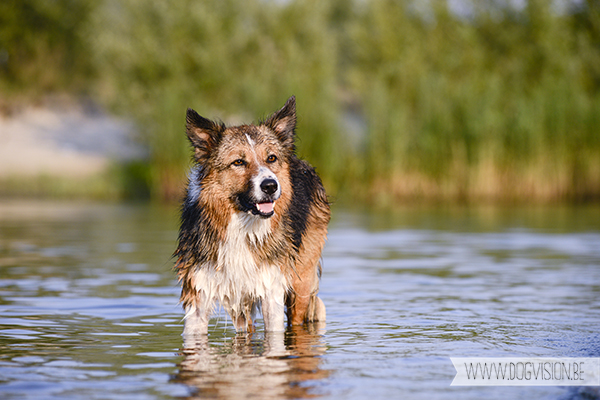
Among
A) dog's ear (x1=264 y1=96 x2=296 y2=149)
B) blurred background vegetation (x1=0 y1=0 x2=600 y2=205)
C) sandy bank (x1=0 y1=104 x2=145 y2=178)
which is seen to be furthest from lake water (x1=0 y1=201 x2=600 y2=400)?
sandy bank (x1=0 y1=104 x2=145 y2=178)

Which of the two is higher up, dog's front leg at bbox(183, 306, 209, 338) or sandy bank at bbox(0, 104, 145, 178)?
sandy bank at bbox(0, 104, 145, 178)

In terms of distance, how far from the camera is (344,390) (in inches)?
197

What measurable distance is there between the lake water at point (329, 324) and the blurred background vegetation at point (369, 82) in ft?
37.4

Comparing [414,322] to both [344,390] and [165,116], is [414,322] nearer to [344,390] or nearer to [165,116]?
[344,390]

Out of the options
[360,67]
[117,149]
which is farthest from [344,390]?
[360,67]

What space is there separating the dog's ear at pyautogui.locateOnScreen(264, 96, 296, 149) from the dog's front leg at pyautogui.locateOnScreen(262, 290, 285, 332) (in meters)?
1.31

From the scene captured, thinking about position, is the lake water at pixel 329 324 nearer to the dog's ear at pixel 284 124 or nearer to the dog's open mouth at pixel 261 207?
the dog's open mouth at pixel 261 207

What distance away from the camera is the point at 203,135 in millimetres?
6945

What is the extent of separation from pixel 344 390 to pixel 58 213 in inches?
937

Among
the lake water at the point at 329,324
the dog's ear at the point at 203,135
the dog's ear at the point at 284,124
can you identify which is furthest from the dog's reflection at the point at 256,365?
the dog's ear at the point at 284,124

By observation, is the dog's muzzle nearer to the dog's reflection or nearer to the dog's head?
the dog's head

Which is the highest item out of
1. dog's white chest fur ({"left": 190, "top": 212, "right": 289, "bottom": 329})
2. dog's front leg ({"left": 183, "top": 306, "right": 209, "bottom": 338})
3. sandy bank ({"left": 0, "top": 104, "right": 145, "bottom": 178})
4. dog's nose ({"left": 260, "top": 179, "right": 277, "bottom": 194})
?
sandy bank ({"left": 0, "top": 104, "right": 145, "bottom": 178})

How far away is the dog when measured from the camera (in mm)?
6727

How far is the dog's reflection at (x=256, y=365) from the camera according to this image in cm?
497
